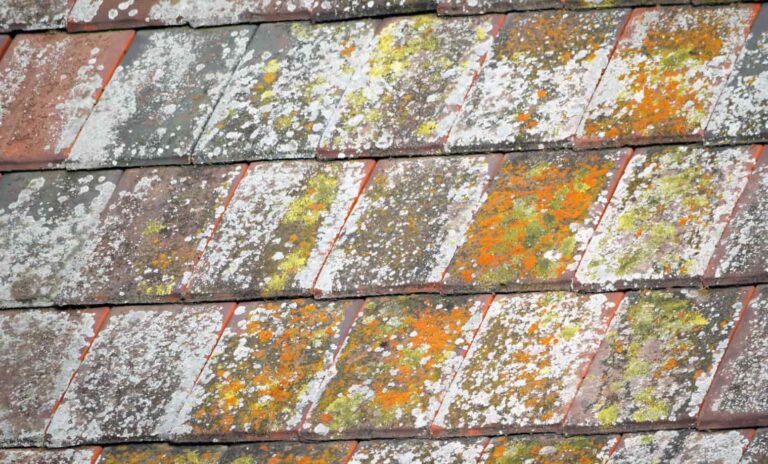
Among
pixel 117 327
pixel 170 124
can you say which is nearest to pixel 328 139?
pixel 170 124

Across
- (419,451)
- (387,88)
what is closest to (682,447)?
(419,451)

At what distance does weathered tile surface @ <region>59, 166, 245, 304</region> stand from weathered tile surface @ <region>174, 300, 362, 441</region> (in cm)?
25

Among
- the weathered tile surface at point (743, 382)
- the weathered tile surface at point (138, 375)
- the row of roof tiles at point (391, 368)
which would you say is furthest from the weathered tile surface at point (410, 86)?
the weathered tile surface at point (743, 382)

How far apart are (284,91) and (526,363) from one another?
1.13 metres

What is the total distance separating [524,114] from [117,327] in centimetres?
119

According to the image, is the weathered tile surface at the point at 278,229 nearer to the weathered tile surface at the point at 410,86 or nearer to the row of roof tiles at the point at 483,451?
the weathered tile surface at the point at 410,86

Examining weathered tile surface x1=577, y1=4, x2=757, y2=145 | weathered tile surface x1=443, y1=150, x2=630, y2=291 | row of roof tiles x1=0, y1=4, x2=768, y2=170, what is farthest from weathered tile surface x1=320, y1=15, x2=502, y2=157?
weathered tile surface x1=577, y1=4, x2=757, y2=145

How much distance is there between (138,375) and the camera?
3227mm

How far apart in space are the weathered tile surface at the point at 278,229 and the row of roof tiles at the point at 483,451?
428 millimetres

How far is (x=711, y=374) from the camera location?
2816 millimetres

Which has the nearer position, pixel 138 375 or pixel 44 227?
pixel 138 375

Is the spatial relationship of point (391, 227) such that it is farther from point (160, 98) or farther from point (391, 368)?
point (160, 98)

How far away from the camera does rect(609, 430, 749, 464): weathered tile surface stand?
2.72 metres

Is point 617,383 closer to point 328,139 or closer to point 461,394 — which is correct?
point 461,394
